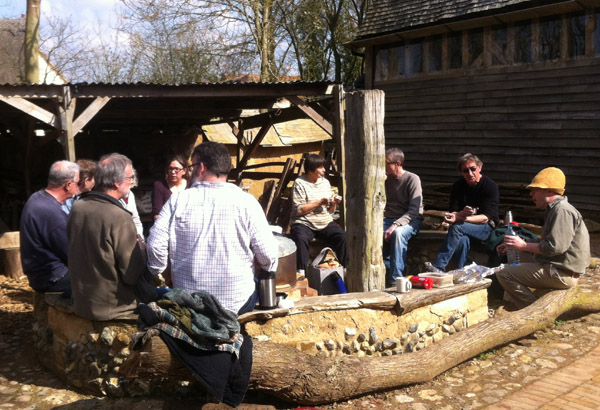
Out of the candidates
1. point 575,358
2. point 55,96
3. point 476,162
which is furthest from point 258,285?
point 55,96

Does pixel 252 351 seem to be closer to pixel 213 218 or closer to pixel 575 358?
pixel 213 218

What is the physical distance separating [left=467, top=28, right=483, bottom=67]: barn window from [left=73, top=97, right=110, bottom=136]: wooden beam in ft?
27.1

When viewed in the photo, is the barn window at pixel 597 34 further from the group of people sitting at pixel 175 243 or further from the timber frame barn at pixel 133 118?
the group of people sitting at pixel 175 243

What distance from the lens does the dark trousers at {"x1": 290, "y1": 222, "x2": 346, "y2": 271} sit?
691 centimetres

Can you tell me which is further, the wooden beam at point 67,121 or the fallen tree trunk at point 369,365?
the wooden beam at point 67,121

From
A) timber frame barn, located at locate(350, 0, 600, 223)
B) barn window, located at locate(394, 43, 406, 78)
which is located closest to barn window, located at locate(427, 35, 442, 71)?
timber frame barn, located at locate(350, 0, 600, 223)

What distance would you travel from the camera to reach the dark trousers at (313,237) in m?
6.91

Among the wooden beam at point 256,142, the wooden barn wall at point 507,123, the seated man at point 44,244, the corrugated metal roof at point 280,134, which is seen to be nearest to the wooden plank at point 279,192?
the wooden beam at point 256,142

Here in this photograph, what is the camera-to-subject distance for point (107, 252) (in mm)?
4270

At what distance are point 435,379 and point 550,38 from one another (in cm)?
906

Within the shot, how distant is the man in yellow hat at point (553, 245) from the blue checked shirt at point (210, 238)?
119 inches

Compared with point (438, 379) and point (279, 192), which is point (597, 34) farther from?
point (438, 379)

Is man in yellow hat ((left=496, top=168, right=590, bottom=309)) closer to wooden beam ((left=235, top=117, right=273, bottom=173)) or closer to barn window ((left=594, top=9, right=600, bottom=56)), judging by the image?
barn window ((left=594, top=9, right=600, bottom=56))

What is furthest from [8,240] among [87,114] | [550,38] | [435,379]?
[550,38]
